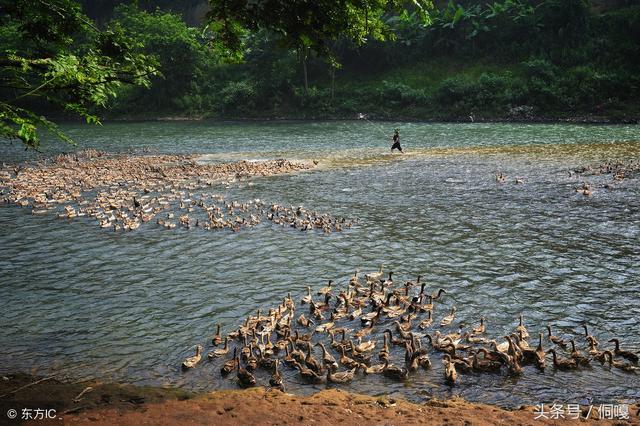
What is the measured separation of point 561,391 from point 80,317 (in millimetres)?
12402

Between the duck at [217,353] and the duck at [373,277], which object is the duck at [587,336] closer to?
the duck at [373,277]

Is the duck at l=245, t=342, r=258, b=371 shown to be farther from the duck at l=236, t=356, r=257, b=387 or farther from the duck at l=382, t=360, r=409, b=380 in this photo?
the duck at l=382, t=360, r=409, b=380

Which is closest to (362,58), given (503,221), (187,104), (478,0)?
(478,0)

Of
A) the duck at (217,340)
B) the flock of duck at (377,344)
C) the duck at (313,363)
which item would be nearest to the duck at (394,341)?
the flock of duck at (377,344)

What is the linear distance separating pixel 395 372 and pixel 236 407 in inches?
137

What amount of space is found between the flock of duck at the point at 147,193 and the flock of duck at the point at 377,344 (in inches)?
342

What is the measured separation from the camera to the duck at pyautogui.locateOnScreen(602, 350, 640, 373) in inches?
445

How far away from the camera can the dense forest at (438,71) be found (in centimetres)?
6956

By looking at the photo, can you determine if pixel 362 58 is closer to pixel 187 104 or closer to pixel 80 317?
pixel 187 104

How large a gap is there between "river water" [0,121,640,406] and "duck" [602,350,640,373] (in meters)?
0.28

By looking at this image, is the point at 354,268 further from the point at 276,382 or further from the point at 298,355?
the point at 276,382

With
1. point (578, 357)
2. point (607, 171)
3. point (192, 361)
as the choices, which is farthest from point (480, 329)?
point (607, 171)

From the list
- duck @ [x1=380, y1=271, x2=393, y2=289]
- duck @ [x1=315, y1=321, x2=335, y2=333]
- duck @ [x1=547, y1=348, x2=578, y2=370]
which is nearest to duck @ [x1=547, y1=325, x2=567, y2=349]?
duck @ [x1=547, y1=348, x2=578, y2=370]

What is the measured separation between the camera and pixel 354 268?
60.3ft
